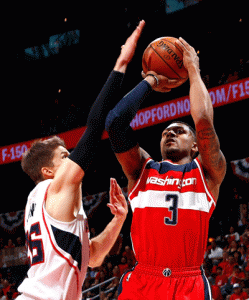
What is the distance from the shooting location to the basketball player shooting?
2.38 m

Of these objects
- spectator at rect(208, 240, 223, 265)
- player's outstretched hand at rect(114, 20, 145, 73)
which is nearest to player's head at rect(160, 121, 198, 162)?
player's outstretched hand at rect(114, 20, 145, 73)

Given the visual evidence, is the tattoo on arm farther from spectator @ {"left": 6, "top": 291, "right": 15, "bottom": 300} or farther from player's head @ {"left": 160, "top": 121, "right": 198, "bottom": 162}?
spectator @ {"left": 6, "top": 291, "right": 15, "bottom": 300}

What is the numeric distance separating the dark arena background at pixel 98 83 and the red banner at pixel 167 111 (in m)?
0.03

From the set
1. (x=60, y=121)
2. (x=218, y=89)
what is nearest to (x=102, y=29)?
(x=60, y=121)

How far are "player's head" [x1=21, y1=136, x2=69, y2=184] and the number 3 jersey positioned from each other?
1.79 ft

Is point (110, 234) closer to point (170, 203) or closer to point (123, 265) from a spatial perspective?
point (170, 203)

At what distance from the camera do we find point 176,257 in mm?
2428

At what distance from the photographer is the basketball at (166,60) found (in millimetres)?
2701

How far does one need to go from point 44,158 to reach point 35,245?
0.53m

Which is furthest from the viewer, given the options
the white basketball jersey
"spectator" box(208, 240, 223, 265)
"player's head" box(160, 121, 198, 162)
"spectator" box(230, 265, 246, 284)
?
"spectator" box(208, 240, 223, 265)

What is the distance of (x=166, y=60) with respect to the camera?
8.84 feet

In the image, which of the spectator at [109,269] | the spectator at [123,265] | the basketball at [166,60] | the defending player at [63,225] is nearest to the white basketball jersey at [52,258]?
the defending player at [63,225]

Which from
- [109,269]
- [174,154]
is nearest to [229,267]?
[109,269]

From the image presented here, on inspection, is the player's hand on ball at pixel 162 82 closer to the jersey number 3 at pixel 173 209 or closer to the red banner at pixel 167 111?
the jersey number 3 at pixel 173 209
